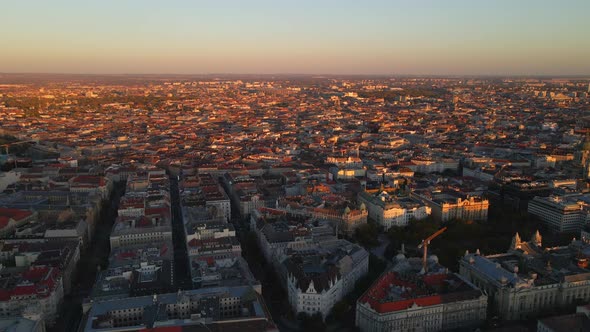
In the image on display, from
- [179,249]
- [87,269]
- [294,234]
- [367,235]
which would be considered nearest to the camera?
[87,269]

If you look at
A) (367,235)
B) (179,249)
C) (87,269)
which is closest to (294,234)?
(367,235)

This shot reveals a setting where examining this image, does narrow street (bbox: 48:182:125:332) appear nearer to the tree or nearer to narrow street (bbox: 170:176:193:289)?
narrow street (bbox: 170:176:193:289)

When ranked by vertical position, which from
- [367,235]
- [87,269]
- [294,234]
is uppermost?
[294,234]

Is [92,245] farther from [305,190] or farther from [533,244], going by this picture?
[533,244]

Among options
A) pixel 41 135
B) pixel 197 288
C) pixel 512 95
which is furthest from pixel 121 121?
pixel 512 95

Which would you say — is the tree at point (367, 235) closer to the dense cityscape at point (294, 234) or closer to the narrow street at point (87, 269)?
the dense cityscape at point (294, 234)

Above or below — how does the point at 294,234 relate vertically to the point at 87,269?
above

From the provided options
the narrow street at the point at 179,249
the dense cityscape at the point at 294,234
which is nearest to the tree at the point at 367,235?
the dense cityscape at the point at 294,234

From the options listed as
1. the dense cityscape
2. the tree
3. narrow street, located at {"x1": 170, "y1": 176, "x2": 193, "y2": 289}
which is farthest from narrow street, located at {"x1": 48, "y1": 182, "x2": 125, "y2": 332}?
the tree

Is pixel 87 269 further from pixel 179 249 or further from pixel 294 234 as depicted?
pixel 294 234
